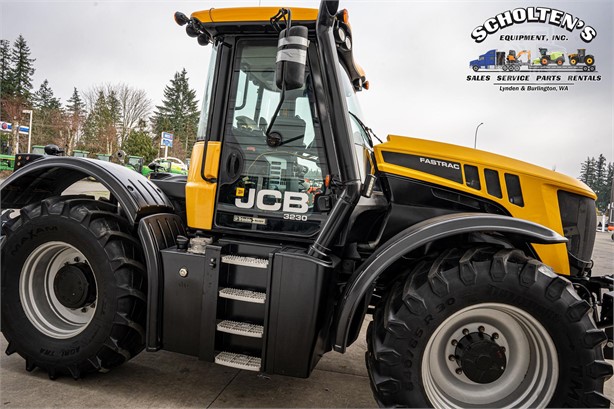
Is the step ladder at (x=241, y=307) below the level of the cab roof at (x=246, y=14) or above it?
below

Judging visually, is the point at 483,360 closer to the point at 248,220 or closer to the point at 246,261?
the point at 246,261

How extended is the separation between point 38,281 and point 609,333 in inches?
170

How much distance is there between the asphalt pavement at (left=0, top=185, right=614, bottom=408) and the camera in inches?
107

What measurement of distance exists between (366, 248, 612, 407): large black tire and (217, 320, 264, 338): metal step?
0.73m

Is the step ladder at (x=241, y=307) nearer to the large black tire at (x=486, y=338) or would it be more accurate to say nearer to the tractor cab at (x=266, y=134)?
the tractor cab at (x=266, y=134)

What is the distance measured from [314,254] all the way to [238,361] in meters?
0.87

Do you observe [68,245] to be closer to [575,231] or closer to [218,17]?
[218,17]

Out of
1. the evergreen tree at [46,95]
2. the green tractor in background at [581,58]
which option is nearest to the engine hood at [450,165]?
the green tractor in background at [581,58]

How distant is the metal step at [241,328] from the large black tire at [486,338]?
733mm

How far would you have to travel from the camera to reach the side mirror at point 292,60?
2.27 metres

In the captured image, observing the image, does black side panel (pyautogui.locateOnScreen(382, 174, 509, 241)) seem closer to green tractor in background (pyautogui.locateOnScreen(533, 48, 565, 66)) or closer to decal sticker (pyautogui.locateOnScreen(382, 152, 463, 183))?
decal sticker (pyautogui.locateOnScreen(382, 152, 463, 183))

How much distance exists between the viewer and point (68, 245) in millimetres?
3113

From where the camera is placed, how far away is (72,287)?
10.0 ft

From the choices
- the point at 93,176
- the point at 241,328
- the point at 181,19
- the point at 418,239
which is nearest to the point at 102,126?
the point at 93,176
